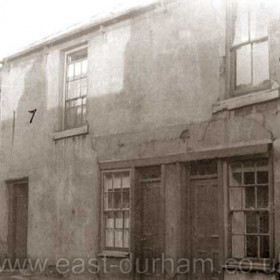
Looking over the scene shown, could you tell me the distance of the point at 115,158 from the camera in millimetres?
12867

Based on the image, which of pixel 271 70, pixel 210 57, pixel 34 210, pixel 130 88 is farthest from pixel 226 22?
pixel 34 210

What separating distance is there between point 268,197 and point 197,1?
12.8 feet

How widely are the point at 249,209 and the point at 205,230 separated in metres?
1.22

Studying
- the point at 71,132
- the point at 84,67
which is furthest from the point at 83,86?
the point at 71,132

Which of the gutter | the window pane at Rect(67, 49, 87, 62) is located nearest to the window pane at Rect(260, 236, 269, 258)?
the gutter

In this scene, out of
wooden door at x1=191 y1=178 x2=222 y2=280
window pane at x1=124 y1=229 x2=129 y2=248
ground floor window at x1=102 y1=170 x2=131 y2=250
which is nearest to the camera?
wooden door at x1=191 y1=178 x2=222 y2=280

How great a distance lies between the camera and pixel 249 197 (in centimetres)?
1021

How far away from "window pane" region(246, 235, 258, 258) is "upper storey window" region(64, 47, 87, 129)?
210 inches

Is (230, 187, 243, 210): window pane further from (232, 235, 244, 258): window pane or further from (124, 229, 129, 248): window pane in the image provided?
(124, 229, 129, 248): window pane

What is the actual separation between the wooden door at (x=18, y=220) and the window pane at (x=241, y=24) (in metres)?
7.69

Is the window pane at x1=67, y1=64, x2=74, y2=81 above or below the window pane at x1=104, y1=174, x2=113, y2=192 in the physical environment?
above

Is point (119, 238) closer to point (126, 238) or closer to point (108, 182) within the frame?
point (126, 238)

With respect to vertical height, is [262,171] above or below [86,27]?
below

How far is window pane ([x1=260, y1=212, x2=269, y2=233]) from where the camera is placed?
993 centimetres
